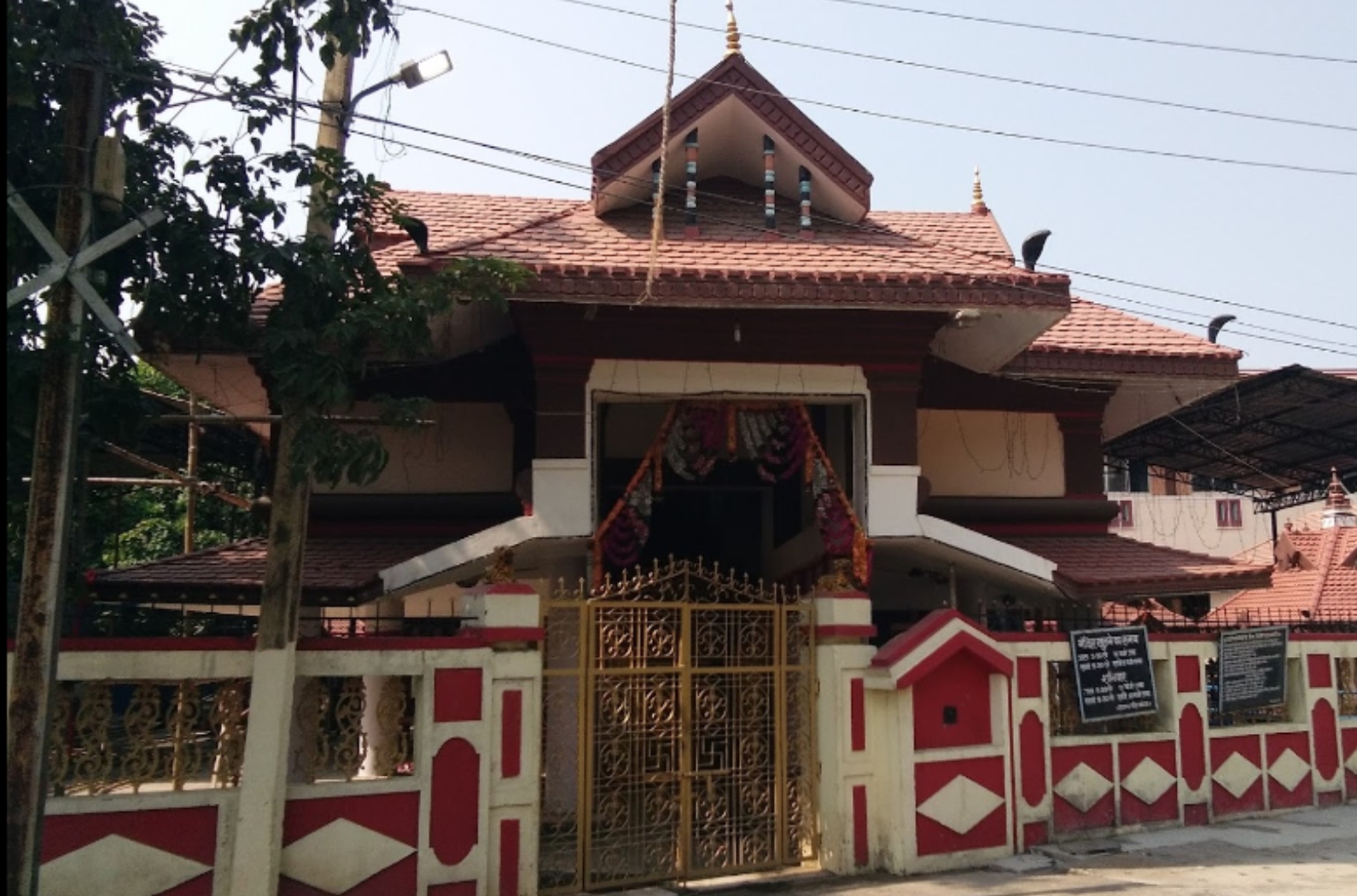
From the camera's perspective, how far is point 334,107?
23.0 ft

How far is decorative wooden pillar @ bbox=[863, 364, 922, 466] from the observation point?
956 centimetres

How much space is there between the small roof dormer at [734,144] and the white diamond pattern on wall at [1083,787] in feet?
17.1

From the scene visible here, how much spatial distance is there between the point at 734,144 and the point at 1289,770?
25.1 feet

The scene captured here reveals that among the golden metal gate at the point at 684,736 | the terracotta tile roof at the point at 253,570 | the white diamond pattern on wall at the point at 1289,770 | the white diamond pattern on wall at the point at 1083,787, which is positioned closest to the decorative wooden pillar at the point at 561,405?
the golden metal gate at the point at 684,736

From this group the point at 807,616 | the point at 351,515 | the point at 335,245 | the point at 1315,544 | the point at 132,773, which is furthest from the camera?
the point at 1315,544

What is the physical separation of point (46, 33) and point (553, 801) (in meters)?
6.40

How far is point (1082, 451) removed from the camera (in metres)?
11.9

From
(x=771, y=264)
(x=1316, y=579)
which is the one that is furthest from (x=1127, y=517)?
(x=771, y=264)

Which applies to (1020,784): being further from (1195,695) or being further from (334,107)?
(334,107)

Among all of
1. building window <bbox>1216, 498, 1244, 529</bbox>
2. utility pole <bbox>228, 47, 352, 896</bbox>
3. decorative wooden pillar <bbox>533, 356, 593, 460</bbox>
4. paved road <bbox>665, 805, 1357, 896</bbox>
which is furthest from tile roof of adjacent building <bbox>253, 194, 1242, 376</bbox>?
building window <bbox>1216, 498, 1244, 529</bbox>

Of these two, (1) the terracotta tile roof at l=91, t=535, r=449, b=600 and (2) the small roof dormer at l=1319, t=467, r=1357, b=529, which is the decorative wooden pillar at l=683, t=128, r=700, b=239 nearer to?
(1) the terracotta tile roof at l=91, t=535, r=449, b=600

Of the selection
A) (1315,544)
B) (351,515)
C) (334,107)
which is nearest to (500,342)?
(351,515)

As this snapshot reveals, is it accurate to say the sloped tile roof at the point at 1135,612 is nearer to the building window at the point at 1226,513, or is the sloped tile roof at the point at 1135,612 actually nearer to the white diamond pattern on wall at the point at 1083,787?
the white diamond pattern on wall at the point at 1083,787

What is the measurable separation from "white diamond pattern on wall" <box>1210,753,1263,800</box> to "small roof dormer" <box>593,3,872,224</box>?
5.86 meters
